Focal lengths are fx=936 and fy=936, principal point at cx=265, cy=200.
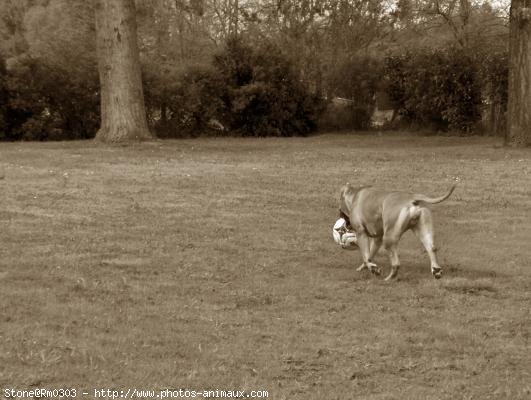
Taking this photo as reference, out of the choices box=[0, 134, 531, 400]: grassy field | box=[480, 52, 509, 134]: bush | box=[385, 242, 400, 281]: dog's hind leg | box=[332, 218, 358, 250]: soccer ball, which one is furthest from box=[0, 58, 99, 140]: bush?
box=[385, 242, 400, 281]: dog's hind leg

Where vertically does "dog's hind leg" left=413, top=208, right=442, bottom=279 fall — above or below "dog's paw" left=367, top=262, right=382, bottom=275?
above

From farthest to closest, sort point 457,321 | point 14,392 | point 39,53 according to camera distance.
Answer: point 39,53
point 457,321
point 14,392

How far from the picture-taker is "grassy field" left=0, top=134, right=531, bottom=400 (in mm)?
5633

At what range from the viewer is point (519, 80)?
72.8 ft

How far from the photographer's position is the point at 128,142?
23172 millimetres

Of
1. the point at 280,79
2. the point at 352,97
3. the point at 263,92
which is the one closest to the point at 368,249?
the point at 263,92

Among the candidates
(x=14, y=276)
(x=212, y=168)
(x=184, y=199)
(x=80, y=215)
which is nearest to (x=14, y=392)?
(x=14, y=276)

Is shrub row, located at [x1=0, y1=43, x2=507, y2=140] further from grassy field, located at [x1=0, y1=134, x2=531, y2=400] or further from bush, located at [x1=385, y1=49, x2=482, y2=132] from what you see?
grassy field, located at [x1=0, y1=134, x2=531, y2=400]

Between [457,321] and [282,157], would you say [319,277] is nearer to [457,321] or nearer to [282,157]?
[457,321]

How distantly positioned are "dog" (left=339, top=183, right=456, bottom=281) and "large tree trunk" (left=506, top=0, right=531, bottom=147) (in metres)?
14.4

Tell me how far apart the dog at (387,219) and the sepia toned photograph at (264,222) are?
20 millimetres

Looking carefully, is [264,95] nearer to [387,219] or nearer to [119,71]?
[119,71]

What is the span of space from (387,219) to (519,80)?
1519 centimetres

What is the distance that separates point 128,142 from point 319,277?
1532 centimetres
